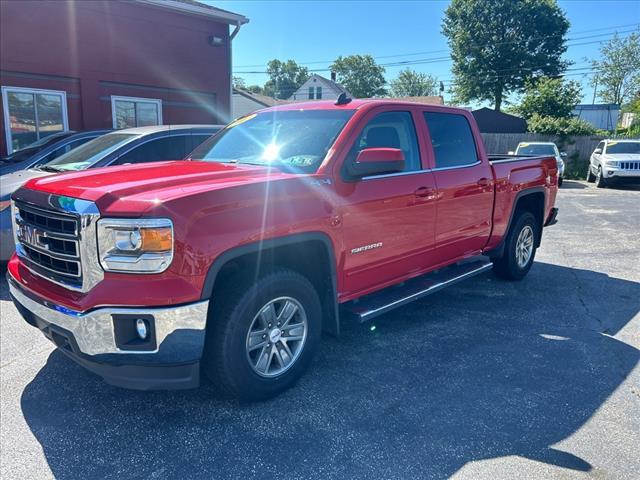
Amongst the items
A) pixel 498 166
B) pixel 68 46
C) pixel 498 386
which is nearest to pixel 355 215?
pixel 498 386

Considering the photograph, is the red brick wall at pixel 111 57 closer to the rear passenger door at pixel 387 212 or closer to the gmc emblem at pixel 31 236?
the gmc emblem at pixel 31 236

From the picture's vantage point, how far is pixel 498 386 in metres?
3.55

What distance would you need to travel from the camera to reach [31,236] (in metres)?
3.14

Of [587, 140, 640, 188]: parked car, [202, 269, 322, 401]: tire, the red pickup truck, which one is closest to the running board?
the red pickup truck

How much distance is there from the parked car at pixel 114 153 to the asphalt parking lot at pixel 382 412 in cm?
158

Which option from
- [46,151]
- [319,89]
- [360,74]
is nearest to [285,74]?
[360,74]

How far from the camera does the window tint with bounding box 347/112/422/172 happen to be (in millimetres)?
3955

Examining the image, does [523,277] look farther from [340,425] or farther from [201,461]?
[201,461]

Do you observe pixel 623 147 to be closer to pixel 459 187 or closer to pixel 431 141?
pixel 459 187

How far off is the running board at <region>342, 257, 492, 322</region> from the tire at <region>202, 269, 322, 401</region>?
442 millimetres

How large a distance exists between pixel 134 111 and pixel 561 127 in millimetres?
20820

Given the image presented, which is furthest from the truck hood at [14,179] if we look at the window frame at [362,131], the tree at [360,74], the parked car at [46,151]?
the tree at [360,74]

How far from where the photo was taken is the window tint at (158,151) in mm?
6082

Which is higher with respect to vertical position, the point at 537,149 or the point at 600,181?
the point at 537,149
